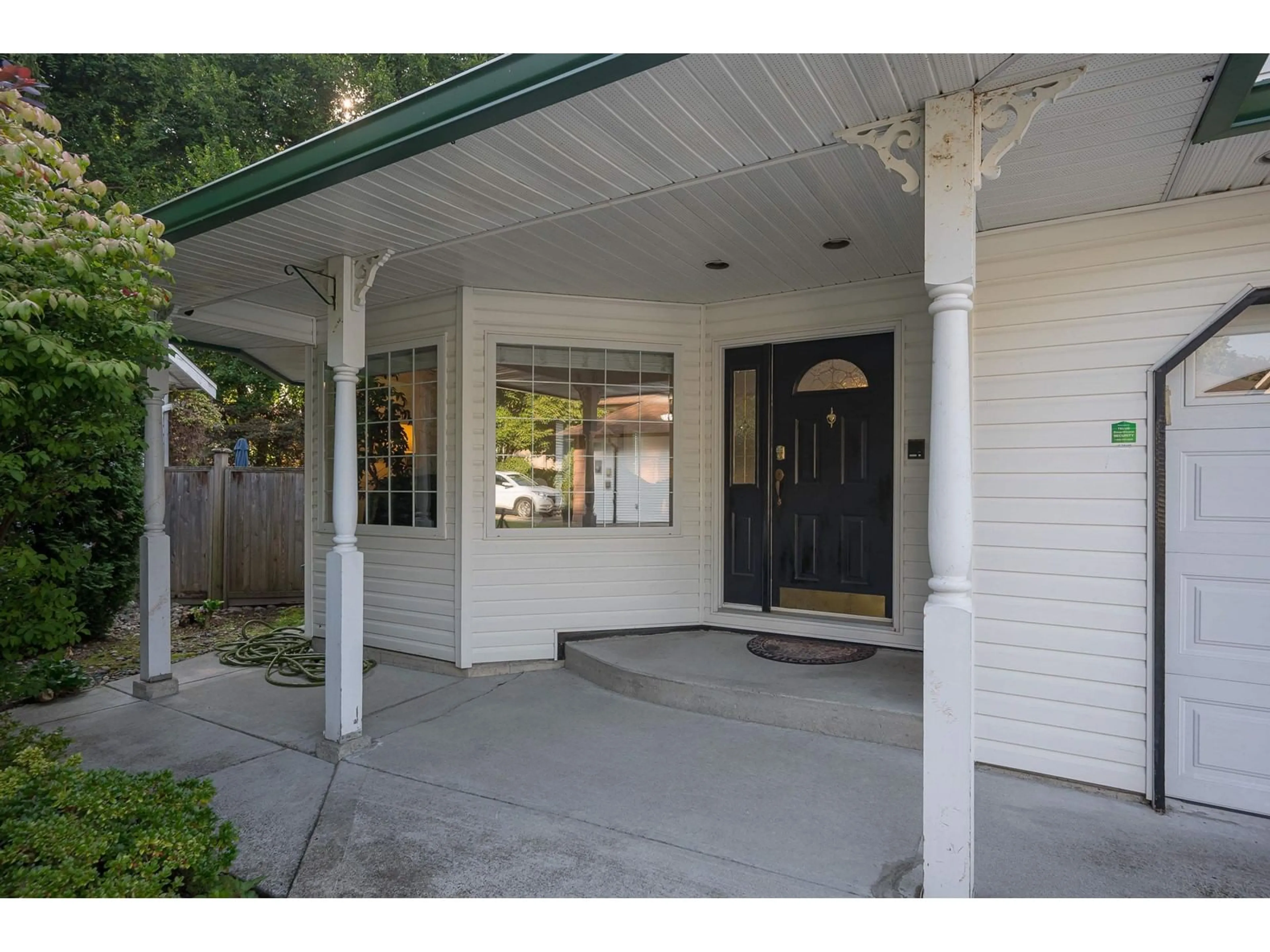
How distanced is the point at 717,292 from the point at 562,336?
1.09 meters

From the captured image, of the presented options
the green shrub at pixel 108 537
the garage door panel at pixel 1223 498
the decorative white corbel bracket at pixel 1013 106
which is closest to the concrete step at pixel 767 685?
the garage door panel at pixel 1223 498

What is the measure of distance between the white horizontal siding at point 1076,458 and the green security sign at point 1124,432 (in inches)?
0.8

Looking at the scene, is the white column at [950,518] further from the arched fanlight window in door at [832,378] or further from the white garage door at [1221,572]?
the arched fanlight window in door at [832,378]

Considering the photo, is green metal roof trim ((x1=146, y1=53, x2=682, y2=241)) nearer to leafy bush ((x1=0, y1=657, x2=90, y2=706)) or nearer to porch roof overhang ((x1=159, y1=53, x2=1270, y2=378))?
porch roof overhang ((x1=159, y1=53, x2=1270, y2=378))

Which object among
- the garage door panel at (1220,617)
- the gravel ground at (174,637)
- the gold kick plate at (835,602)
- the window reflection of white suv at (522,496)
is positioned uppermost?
the window reflection of white suv at (522,496)

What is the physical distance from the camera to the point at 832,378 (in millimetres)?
4523

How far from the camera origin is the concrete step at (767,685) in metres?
3.33

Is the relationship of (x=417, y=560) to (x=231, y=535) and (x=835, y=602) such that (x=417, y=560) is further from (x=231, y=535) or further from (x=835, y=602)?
(x=231, y=535)

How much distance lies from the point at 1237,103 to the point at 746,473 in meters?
3.17

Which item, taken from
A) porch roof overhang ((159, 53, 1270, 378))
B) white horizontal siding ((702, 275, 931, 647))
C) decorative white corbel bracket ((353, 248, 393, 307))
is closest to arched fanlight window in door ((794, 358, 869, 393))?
white horizontal siding ((702, 275, 931, 647))

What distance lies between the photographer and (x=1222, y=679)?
2.68 metres

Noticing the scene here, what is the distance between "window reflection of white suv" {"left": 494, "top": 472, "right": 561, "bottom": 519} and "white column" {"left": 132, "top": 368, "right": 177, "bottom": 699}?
208 centimetres

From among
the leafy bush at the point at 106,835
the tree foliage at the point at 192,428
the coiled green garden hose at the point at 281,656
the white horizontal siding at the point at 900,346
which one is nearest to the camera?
the leafy bush at the point at 106,835

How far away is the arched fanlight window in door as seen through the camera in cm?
443
